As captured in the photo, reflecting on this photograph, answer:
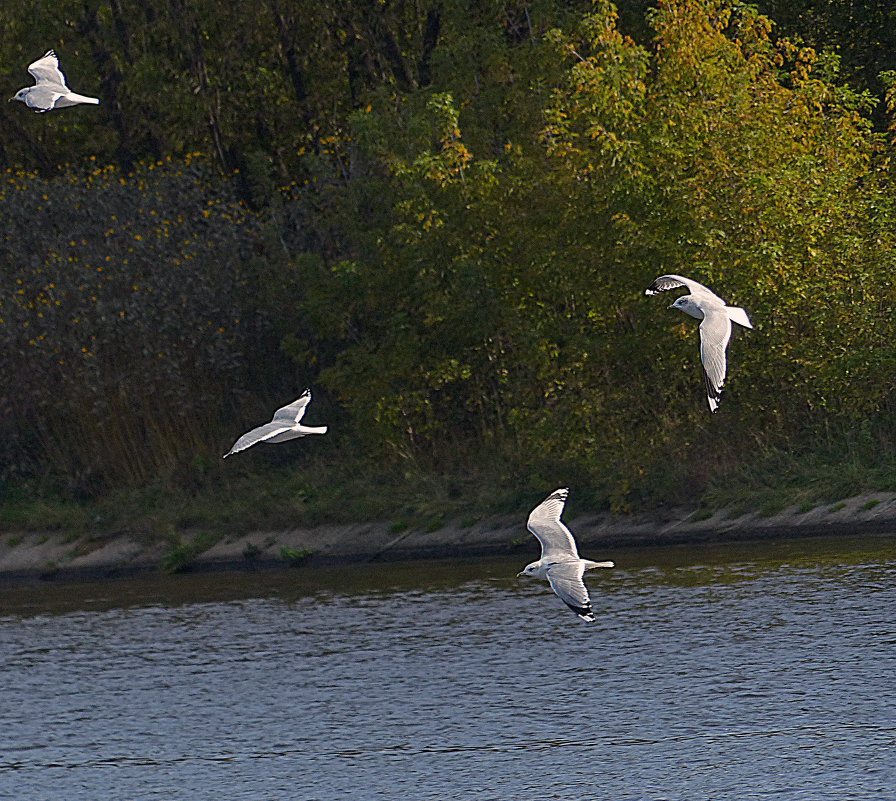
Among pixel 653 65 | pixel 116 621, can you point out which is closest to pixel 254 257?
pixel 653 65

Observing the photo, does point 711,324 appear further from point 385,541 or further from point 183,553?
point 183,553

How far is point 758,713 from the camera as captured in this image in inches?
431

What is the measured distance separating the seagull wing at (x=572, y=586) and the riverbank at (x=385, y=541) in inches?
332

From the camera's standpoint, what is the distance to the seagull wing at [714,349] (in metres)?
8.92

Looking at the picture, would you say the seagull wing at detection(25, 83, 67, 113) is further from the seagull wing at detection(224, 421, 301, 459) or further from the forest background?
the forest background

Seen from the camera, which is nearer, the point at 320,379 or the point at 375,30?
the point at 320,379

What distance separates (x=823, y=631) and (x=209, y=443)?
12278 mm

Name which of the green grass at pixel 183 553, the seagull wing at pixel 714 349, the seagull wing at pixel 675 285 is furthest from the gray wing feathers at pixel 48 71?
the green grass at pixel 183 553

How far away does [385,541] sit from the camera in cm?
1983

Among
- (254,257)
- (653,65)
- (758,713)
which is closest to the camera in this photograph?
(758,713)

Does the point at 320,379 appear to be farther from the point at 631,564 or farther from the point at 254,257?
the point at 631,564

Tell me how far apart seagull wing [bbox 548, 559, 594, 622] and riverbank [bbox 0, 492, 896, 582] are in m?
8.44

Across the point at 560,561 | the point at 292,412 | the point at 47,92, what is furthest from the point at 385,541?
the point at 560,561

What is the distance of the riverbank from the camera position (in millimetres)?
17328
